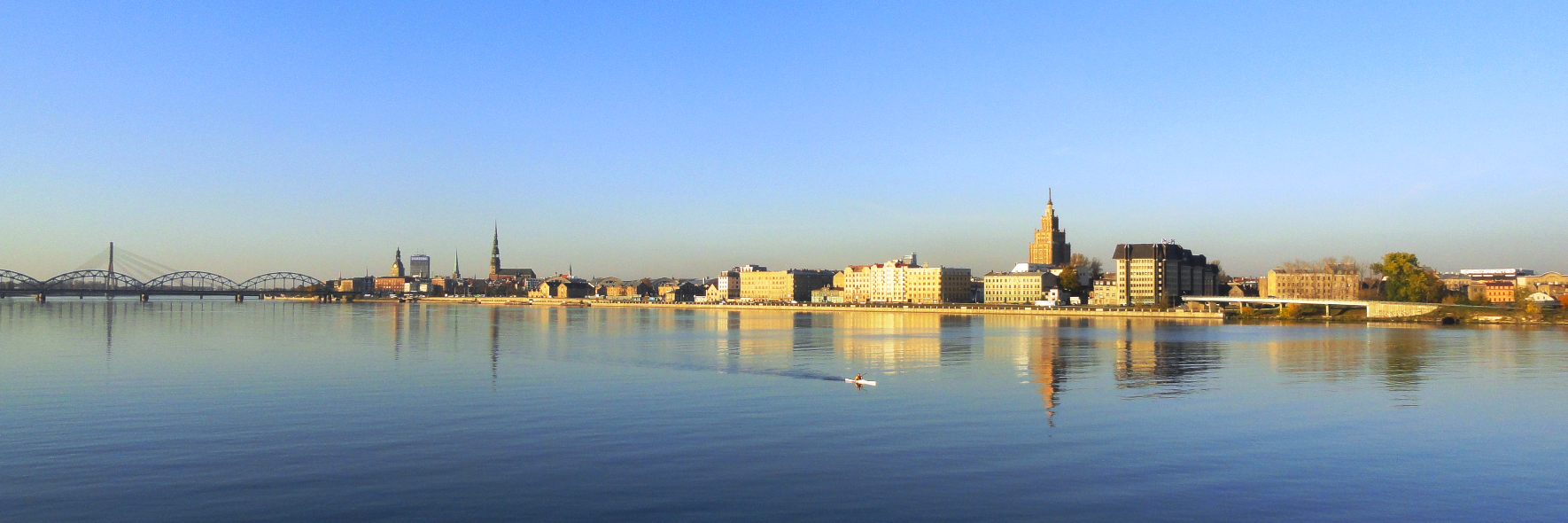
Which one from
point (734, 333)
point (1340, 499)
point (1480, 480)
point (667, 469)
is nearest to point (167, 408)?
point (667, 469)

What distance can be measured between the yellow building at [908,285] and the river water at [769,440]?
136971 millimetres

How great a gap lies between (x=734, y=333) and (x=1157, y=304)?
77791 millimetres

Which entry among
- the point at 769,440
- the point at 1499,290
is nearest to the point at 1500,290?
the point at 1499,290

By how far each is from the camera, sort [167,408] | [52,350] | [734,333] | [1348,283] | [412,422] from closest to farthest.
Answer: [412,422] < [167,408] < [52,350] < [734,333] < [1348,283]

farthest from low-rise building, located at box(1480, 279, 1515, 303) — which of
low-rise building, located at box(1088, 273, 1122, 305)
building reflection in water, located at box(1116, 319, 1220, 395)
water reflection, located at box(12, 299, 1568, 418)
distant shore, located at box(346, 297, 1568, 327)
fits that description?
building reflection in water, located at box(1116, 319, 1220, 395)

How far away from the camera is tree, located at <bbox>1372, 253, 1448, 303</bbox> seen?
103062mm

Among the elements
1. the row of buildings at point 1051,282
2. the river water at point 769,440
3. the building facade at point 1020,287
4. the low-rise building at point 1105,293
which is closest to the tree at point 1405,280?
the row of buildings at point 1051,282

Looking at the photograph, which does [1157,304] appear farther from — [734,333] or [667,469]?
[667,469]

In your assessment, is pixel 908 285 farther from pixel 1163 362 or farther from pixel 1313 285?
pixel 1163 362

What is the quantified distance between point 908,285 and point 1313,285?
2708 inches

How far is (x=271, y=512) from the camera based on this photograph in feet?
45.4

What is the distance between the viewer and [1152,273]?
472ft

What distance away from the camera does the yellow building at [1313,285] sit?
124 m

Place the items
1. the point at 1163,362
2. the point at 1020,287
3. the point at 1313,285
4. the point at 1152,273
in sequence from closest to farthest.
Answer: the point at 1163,362, the point at 1313,285, the point at 1152,273, the point at 1020,287
